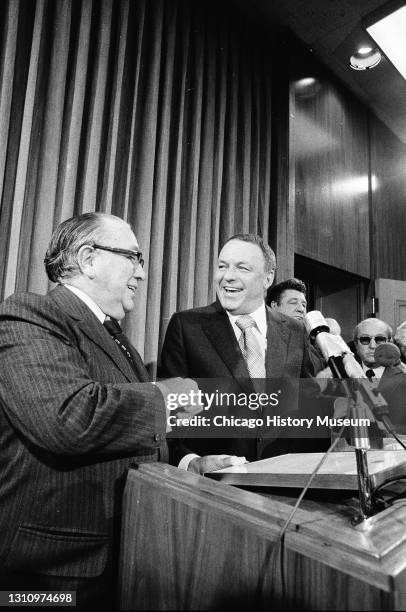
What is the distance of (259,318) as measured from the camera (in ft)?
5.11

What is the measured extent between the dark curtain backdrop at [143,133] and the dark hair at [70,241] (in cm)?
51

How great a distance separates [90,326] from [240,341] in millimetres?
664

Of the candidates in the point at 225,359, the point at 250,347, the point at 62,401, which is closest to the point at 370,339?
the point at 250,347

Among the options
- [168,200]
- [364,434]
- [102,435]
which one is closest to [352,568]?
[364,434]

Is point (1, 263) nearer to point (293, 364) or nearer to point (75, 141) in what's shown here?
point (75, 141)

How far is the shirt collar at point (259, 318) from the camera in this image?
5.00ft

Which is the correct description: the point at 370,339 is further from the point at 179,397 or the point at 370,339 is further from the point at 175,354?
the point at 179,397

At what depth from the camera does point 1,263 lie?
1.56 metres

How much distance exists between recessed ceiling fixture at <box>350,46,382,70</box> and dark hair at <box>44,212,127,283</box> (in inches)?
112

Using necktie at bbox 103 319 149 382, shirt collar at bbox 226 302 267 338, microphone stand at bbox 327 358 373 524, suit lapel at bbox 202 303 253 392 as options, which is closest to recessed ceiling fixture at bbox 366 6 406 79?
shirt collar at bbox 226 302 267 338

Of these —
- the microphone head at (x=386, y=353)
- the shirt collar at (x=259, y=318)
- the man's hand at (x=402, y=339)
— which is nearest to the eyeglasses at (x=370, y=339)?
the man's hand at (x=402, y=339)

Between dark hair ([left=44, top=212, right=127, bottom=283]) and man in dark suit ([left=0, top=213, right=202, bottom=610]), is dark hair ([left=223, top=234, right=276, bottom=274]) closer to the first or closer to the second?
dark hair ([left=44, top=212, right=127, bottom=283])

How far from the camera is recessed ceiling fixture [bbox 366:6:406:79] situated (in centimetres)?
242

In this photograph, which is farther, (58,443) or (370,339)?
(370,339)
